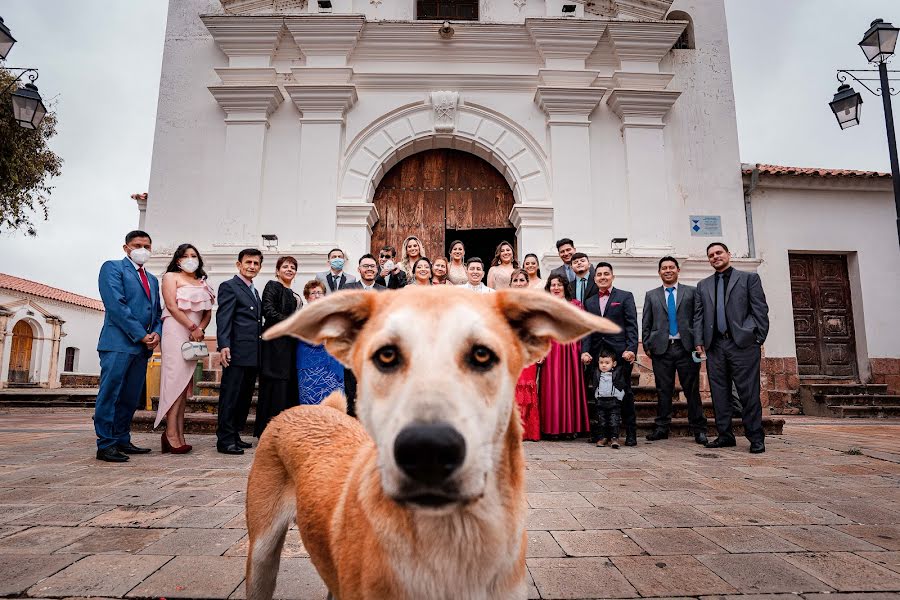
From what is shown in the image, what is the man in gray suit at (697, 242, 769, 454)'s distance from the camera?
5.72m

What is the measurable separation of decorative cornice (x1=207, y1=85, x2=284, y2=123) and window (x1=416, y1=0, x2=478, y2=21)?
3965 mm

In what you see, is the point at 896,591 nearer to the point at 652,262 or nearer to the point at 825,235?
the point at 652,262

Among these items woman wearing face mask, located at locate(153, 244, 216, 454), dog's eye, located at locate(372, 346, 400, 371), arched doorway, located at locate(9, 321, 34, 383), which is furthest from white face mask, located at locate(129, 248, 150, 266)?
arched doorway, located at locate(9, 321, 34, 383)

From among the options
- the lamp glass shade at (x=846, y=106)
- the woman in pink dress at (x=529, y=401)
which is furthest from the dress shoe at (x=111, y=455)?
the lamp glass shade at (x=846, y=106)

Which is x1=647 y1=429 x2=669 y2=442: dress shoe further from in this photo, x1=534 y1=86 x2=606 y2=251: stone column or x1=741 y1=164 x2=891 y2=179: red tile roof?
x1=741 y1=164 x2=891 y2=179: red tile roof

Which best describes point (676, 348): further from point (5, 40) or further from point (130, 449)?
point (5, 40)

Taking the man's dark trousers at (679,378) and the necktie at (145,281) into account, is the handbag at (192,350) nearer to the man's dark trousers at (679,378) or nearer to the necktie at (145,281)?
the necktie at (145,281)

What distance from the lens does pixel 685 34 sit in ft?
36.2

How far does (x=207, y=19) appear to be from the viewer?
388 inches

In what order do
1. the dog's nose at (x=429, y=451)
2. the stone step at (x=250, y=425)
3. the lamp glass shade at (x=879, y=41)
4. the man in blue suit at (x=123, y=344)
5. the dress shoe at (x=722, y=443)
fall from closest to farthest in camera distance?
the dog's nose at (x=429, y=451) < the man in blue suit at (x=123, y=344) < the dress shoe at (x=722, y=443) < the stone step at (x=250, y=425) < the lamp glass shade at (x=879, y=41)

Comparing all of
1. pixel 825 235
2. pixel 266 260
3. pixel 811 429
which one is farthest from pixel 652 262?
pixel 266 260

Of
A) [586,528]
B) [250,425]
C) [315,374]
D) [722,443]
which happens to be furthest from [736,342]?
[250,425]

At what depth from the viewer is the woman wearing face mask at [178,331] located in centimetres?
535

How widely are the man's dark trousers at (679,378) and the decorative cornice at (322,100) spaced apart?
7.67m
